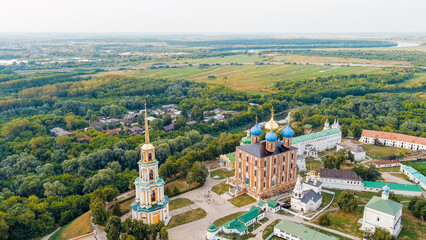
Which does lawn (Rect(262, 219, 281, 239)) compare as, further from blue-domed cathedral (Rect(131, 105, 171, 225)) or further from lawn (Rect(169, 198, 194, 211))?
blue-domed cathedral (Rect(131, 105, 171, 225))

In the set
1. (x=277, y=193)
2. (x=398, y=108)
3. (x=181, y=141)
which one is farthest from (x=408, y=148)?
(x=181, y=141)

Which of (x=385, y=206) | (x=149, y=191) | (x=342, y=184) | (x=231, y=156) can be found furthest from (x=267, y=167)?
(x=149, y=191)

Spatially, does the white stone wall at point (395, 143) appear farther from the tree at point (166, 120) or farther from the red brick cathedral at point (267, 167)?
the tree at point (166, 120)

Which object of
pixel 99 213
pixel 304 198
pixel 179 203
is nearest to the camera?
pixel 99 213

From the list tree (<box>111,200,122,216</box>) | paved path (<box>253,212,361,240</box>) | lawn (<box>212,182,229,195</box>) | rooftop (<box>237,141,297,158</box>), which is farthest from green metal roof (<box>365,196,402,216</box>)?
tree (<box>111,200,122,216</box>)

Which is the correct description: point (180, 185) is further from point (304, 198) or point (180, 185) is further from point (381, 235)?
point (381, 235)

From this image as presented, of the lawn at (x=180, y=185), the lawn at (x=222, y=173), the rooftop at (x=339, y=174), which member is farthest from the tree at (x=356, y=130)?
the lawn at (x=180, y=185)
